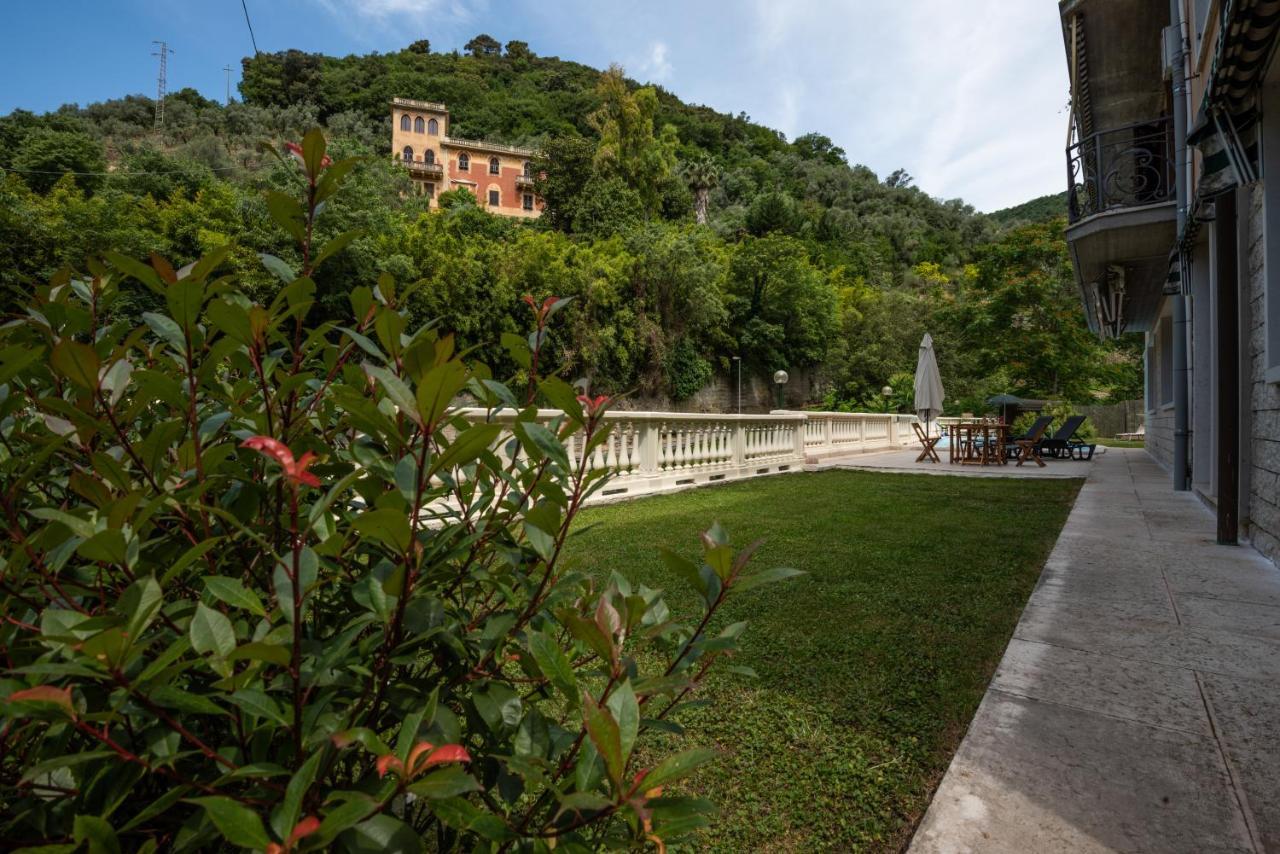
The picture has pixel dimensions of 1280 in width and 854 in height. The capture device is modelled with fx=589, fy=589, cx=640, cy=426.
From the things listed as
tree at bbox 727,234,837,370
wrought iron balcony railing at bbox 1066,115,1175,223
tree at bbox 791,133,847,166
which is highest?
tree at bbox 791,133,847,166

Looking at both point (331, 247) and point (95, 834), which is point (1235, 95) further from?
point (95, 834)

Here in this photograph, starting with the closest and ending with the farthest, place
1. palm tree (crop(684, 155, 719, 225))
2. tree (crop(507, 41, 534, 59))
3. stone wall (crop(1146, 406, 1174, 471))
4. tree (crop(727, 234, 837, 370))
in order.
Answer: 1. stone wall (crop(1146, 406, 1174, 471))
2. tree (crop(727, 234, 837, 370))
3. palm tree (crop(684, 155, 719, 225))
4. tree (crop(507, 41, 534, 59))

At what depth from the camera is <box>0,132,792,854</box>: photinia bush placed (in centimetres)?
55

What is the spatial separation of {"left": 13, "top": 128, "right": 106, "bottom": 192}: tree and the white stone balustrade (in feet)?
110

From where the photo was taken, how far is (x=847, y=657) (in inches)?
101

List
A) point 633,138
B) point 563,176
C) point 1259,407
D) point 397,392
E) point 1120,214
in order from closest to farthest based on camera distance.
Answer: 1. point 397,392
2. point 1259,407
3. point 1120,214
4. point 563,176
5. point 633,138

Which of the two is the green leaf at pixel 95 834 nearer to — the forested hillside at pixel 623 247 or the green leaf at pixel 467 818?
the green leaf at pixel 467 818

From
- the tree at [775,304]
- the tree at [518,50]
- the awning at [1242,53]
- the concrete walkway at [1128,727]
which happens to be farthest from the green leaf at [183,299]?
the tree at [518,50]

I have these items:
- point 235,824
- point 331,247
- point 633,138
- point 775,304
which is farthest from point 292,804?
point 633,138

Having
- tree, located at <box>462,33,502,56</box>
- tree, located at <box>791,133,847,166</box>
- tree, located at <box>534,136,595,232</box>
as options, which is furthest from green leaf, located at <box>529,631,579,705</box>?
tree, located at <box>462,33,502,56</box>

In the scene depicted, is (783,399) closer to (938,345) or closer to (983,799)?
(938,345)

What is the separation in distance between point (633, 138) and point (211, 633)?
43.9 m

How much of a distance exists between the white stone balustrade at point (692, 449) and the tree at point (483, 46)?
84700 millimetres

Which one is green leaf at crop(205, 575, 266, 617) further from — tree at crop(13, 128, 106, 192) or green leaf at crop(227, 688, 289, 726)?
tree at crop(13, 128, 106, 192)
